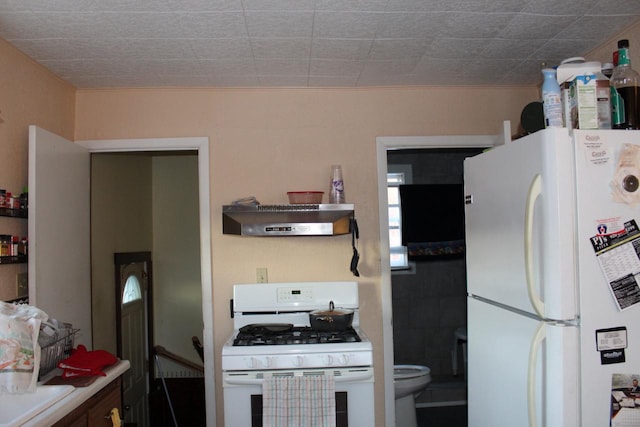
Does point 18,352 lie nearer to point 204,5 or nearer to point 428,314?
point 204,5

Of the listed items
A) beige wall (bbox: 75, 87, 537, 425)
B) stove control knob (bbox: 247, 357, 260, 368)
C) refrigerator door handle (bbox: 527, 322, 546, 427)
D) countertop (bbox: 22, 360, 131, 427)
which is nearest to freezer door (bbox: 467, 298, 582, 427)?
refrigerator door handle (bbox: 527, 322, 546, 427)

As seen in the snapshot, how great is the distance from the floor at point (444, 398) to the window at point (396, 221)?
107 cm

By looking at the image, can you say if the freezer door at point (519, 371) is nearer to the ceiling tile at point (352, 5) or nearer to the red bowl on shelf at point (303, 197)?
the red bowl on shelf at point (303, 197)

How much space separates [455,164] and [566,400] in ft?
10.8

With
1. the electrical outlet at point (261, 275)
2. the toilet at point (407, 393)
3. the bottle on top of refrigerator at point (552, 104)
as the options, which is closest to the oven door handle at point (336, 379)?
the electrical outlet at point (261, 275)

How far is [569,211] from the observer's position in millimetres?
1672

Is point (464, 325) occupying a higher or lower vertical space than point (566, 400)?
lower

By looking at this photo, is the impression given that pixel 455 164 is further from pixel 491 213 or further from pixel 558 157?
pixel 558 157

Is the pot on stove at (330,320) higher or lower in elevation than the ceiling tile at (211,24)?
lower

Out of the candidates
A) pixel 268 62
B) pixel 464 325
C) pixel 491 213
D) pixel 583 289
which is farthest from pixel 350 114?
pixel 464 325

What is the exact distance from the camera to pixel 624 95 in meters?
1.86

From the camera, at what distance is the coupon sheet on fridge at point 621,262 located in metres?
1.68

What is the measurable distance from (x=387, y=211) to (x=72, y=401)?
1962 millimetres

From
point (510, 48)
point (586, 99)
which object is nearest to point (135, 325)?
point (510, 48)
